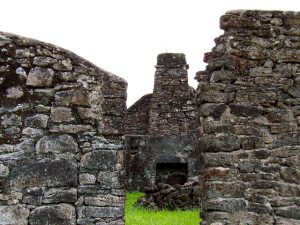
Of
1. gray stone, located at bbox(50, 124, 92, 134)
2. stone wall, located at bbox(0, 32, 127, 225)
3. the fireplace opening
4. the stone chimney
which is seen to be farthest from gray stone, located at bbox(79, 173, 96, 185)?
the stone chimney

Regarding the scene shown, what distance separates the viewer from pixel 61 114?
258 inches

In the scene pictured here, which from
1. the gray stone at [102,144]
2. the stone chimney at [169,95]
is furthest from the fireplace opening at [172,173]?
the gray stone at [102,144]

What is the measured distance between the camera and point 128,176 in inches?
607

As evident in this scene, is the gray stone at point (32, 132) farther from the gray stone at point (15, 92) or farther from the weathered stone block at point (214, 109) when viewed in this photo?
the weathered stone block at point (214, 109)

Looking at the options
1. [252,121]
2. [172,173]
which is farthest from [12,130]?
[172,173]

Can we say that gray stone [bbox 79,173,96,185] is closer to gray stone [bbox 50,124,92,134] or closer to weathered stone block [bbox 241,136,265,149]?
gray stone [bbox 50,124,92,134]

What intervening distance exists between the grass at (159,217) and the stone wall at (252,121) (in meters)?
3.23

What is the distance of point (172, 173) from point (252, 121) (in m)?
9.26

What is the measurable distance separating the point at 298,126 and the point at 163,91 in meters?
11.6

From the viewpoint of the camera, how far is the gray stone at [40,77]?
259 inches

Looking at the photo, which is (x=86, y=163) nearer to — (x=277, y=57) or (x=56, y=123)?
(x=56, y=123)

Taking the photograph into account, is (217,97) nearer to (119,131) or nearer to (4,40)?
(119,131)

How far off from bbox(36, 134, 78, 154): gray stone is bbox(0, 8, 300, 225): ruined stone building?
0.5 inches

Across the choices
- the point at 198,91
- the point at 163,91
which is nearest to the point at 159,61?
the point at 163,91
